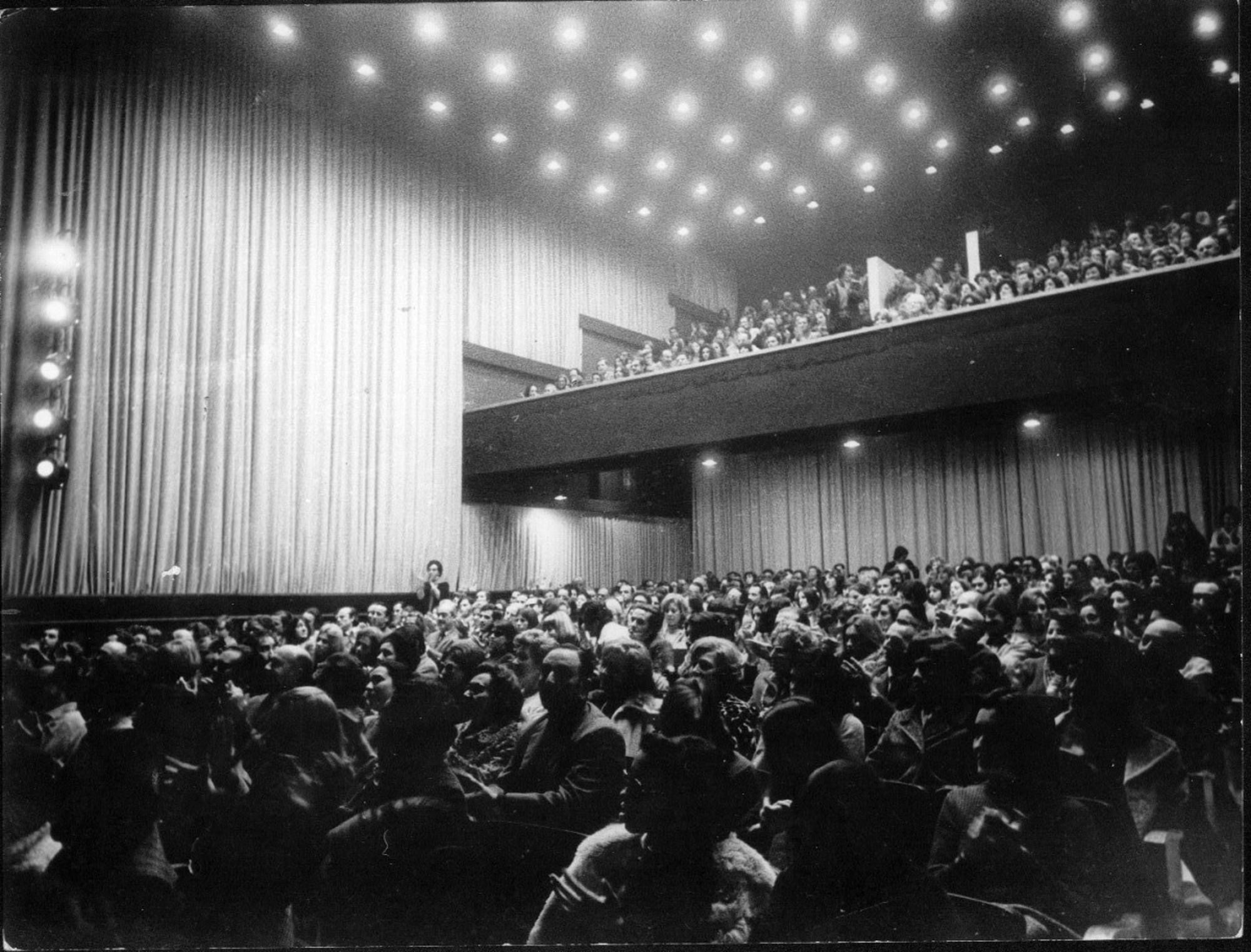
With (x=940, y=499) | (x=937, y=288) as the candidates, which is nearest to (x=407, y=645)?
(x=937, y=288)

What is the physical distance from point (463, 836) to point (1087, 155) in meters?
8.41

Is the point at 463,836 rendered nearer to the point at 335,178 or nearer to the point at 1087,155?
the point at 1087,155

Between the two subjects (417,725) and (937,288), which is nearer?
(417,725)

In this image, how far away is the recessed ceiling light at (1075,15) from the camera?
5.06 meters

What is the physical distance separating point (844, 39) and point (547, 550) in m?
8.44

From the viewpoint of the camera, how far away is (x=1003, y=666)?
4836mm

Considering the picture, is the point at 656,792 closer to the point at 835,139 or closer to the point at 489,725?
the point at 489,725

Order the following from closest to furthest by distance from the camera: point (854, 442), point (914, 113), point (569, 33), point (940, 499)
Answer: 1. point (569, 33)
2. point (914, 113)
3. point (854, 442)
4. point (940, 499)

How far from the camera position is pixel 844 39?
675 cm

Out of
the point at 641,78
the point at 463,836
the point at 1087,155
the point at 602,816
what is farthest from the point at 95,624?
the point at 1087,155

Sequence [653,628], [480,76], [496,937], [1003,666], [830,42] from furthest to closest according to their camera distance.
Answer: [480,76] < [830,42] < [653,628] < [1003,666] < [496,937]

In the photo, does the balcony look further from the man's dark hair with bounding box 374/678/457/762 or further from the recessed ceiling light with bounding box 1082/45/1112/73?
the man's dark hair with bounding box 374/678/457/762

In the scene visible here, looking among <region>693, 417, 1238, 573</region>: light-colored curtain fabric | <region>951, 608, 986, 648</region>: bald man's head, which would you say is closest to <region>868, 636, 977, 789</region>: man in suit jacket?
<region>951, 608, 986, 648</region>: bald man's head

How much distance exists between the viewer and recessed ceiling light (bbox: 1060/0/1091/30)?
16.6ft
